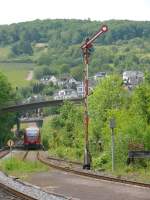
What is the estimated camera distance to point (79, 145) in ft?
172

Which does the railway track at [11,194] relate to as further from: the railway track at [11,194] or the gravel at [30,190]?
the gravel at [30,190]

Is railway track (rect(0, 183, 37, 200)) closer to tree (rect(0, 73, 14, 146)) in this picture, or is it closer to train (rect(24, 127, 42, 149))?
train (rect(24, 127, 42, 149))

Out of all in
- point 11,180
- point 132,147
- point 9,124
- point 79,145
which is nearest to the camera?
point 11,180

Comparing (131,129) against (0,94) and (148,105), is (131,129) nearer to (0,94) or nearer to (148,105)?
(148,105)

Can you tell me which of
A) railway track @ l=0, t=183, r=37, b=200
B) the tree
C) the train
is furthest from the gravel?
the tree

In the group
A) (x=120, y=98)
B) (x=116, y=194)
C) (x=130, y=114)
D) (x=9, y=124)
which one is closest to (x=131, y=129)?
(x=130, y=114)

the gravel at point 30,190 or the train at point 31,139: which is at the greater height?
the train at point 31,139

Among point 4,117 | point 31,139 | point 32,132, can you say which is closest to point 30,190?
point 31,139

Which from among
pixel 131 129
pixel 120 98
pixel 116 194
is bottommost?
pixel 116 194

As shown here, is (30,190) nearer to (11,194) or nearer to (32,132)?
(11,194)

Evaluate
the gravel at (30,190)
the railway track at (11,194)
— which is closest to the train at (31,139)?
the gravel at (30,190)

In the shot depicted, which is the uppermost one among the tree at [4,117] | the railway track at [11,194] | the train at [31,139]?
the tree at [4,117]

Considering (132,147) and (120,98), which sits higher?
(120,98)

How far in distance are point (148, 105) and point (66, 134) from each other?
2792 cm
